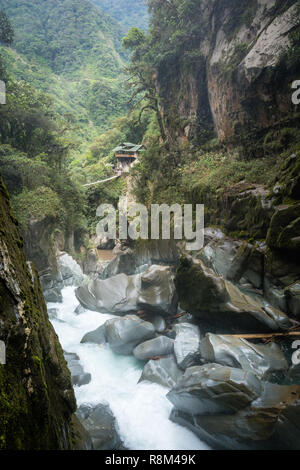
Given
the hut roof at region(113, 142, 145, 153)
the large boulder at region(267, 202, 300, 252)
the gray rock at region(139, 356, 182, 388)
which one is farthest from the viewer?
the hut roof at region(113, 142, 145, 153)

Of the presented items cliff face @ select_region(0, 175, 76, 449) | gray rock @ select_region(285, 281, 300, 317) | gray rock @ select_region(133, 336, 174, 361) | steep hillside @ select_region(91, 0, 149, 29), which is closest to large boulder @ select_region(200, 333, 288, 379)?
gray rock @ select_region(133, 336, 174, 361)

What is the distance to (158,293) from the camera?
7203 mm

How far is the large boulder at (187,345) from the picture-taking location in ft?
16.9

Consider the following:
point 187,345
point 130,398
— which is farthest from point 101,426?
point 187,345

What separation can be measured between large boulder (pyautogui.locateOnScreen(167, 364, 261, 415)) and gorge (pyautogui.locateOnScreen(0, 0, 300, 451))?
2cm

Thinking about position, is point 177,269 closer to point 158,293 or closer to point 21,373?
point 158,293

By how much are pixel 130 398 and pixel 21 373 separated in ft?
12.1

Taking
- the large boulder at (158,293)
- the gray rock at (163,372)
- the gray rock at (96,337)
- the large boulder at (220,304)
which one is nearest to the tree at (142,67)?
Result: the large boulder at (158,293)

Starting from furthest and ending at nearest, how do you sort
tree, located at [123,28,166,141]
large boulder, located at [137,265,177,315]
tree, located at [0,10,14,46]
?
tree, located at [123,28,166,141] < tree, located at [0,10,14,46] < large boulder, located at [137,265,177,315]

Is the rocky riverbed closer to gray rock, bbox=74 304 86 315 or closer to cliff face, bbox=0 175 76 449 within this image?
gray rock, bbox=74 304 86 315

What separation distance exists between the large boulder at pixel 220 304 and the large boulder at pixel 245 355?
516mm

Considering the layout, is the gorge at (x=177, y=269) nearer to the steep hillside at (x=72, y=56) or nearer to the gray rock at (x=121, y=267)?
the gray rock at (x=121, y=267)

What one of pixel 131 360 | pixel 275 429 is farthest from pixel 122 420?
pixel 275 429

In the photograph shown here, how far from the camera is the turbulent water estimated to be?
3803mm
